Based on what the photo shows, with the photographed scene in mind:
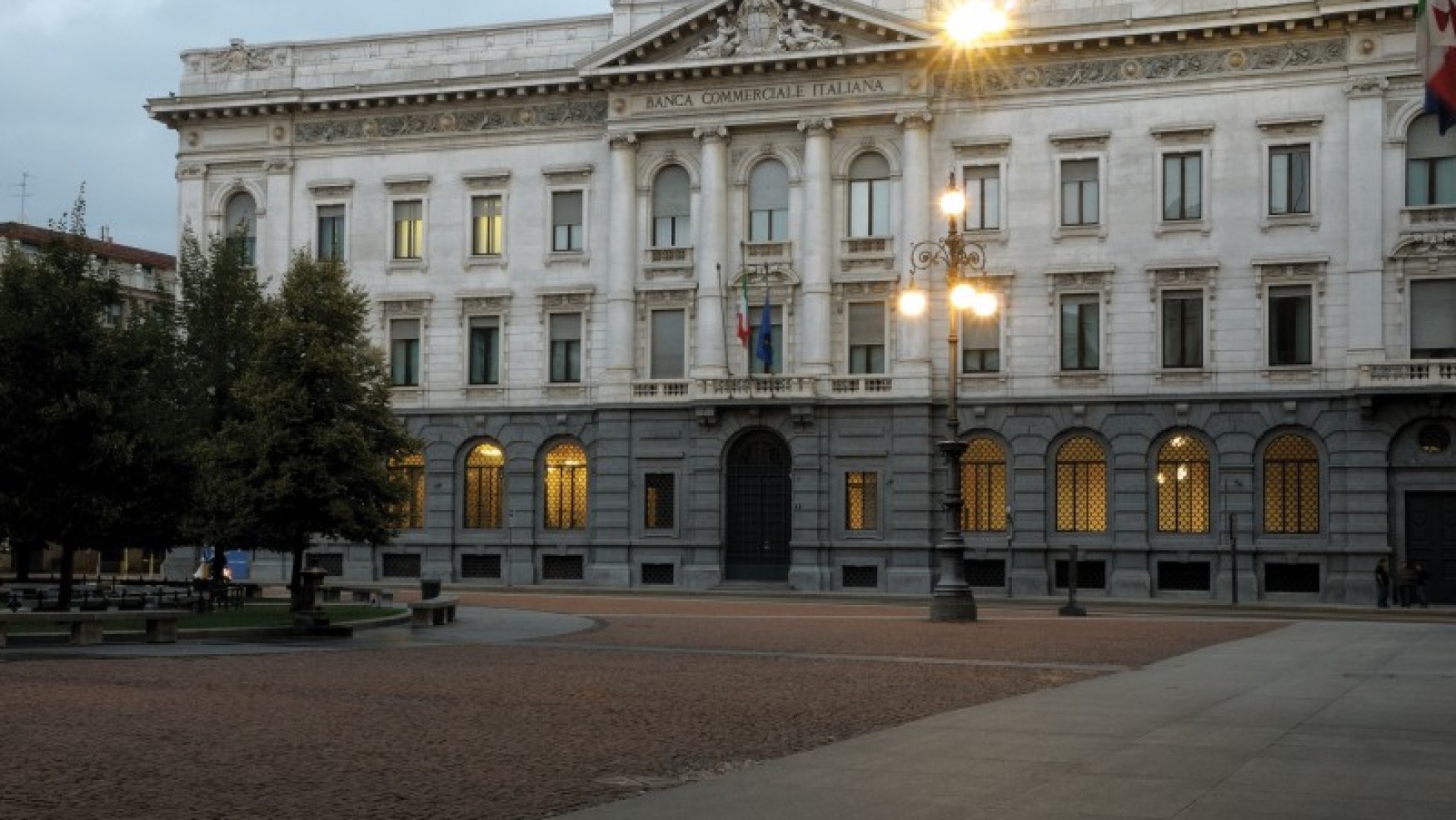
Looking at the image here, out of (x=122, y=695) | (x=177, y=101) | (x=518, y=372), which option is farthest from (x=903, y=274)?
(x=122, y=695)

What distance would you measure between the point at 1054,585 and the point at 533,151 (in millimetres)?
24062

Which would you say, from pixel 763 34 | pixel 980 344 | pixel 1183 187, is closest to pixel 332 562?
pixel 763 34

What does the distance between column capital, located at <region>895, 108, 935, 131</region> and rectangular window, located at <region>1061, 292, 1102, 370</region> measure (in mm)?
7368

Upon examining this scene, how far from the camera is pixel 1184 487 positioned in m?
55.7

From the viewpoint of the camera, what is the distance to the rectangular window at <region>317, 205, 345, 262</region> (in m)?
66.0

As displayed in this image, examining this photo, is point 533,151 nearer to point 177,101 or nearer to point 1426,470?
point 177,101

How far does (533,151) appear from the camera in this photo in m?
63.6

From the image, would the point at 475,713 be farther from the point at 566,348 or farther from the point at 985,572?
the point at 566,348

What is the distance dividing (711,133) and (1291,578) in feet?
78.4

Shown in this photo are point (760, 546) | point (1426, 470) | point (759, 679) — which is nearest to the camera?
point (759, 679)

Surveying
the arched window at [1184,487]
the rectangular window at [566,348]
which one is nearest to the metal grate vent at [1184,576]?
the arched window at [1184,487]

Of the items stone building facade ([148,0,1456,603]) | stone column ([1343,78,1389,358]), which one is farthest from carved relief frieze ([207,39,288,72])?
stone column ([1343,78,1389,358])

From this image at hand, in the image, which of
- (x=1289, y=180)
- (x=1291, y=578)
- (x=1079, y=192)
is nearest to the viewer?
(x=1291, y=578)

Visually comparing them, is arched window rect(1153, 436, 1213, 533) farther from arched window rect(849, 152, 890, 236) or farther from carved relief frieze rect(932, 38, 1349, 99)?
arched window rect(849, 152, 890, 236)
